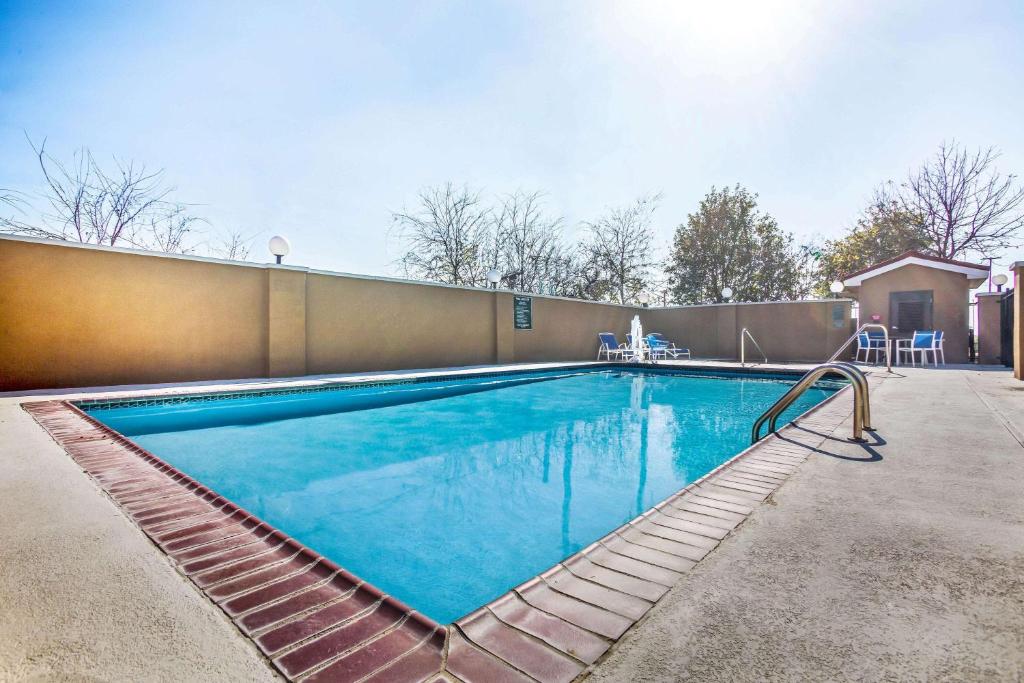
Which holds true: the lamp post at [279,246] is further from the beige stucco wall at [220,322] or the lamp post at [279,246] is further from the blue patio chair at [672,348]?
the blue patio chair at [672,348]

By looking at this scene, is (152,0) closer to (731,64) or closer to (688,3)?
(688,3)

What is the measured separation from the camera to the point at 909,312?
10.8 metres

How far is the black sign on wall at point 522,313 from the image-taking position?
38.3ft

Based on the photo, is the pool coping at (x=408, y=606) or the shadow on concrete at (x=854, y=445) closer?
the pool coping at (x=408, y=606)

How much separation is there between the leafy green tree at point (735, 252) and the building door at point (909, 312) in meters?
9.73

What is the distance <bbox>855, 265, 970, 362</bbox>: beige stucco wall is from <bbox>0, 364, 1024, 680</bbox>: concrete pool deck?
36.2 ft

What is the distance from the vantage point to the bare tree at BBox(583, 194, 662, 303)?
Result: 18.9m

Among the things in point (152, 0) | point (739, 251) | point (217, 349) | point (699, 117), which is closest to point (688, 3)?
point (699, 117)

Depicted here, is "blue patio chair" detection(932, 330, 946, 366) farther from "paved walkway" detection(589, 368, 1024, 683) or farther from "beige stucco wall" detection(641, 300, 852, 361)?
"paved walkway" detection(589, 368, 1024, 683)

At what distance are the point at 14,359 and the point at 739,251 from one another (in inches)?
880

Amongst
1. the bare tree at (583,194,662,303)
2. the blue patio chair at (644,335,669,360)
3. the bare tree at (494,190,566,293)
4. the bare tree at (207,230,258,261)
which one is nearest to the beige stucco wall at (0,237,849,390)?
the blue patio chair at (644,335,669,360)

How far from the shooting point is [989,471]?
7.74ft

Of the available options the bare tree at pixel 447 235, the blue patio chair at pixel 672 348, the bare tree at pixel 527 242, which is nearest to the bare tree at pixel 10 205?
the bare tree at pixel 447 235

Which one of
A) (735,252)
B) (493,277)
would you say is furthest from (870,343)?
(735,252)
